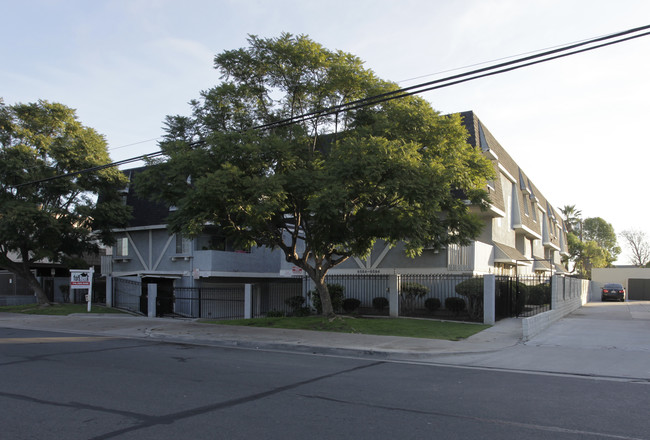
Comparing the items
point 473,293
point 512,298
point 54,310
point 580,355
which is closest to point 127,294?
point 54,310

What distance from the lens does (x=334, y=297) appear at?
21719 millimetres

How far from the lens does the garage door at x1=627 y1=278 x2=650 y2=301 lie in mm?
50344

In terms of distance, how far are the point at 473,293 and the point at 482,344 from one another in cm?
590

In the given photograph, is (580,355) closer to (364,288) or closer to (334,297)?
(334,297)

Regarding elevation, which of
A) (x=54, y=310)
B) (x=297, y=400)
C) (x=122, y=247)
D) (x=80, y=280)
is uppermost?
(x=122, y=247)

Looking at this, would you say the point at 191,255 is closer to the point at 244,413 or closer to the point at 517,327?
the point at 517,327

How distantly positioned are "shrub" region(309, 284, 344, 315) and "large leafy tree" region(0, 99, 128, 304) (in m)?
12.3

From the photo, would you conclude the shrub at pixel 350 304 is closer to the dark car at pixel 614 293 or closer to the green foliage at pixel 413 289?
the green foliage at pixel 413 289

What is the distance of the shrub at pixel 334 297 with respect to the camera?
21.5 metres

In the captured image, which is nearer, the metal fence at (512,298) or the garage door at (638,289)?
the metal fence at (512,298)

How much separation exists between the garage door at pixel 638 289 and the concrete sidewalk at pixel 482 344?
1445 inches

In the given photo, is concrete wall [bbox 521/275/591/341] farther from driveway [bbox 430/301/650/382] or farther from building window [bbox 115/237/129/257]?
building window [bbox 115/237/129/257]

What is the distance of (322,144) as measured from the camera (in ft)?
58.2

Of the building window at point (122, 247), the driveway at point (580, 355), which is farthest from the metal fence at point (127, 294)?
the driveway at point (580, 355)
